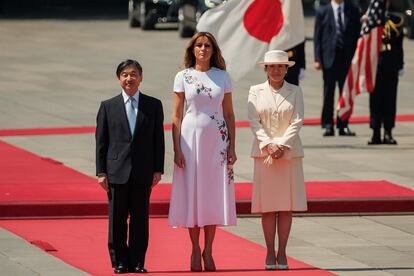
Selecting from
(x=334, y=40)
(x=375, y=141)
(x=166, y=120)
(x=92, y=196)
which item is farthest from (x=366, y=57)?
(x=92, y=196)

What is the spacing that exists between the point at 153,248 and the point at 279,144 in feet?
5.86

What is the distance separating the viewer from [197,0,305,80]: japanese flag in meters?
17.8

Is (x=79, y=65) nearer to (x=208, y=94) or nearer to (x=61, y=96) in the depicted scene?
(x=61, y=96)

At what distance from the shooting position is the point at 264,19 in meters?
18.1

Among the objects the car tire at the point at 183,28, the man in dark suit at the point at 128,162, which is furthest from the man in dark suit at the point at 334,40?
the car tire at the point at 183,28

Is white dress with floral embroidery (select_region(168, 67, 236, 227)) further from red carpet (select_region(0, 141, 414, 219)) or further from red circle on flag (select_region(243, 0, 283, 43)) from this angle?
red circle on flag (select_region(243, 0, 283, 43))

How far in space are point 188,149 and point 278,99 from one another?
2.86 feet

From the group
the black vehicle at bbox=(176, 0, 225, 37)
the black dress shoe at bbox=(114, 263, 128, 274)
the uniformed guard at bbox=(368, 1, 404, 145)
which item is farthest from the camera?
the black vehicle at bbox=(176, 0, 225, 37)

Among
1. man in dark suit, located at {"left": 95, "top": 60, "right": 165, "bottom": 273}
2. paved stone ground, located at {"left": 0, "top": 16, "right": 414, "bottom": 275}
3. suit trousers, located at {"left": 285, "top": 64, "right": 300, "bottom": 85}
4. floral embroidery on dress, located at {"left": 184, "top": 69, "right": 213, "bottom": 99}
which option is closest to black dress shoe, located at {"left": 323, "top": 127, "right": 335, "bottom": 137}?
paved stone ground, located at {"left": 0, "top": 16, "right": 414, "bottom": 275}

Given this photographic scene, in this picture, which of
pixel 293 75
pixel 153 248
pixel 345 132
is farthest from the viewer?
pixel 345 132

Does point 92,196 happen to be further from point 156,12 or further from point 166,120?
point 156,12

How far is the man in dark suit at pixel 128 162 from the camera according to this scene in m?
12.0

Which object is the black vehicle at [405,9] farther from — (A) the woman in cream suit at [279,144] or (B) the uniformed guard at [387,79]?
(A) the woman in cream suit at [279,144]

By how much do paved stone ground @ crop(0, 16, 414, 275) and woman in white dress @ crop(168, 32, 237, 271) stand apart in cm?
105
